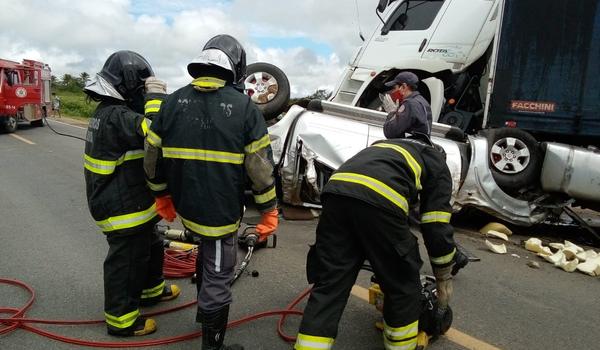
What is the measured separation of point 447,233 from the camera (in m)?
2.65

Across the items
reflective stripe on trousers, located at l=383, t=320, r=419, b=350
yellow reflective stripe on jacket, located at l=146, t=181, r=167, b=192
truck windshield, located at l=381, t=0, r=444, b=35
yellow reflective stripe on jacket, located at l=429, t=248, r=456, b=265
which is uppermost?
truck windshield, located at l=381, t=0, r=444, b=35

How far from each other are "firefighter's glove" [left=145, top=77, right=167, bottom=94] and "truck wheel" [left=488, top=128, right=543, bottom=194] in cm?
431

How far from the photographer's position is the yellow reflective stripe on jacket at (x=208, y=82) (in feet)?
8.32

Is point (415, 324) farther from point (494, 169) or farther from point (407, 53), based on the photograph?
point (407, 53)

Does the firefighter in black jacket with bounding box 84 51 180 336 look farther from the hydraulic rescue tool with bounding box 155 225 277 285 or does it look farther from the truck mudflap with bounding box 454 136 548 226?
the truck mudflap with bounding box 454 136 548 226

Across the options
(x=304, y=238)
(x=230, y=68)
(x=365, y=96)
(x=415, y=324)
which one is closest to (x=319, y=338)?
(x=415, y=324)

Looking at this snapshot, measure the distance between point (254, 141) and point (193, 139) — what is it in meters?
0.30

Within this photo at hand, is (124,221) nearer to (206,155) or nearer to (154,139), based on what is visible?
(154,139)

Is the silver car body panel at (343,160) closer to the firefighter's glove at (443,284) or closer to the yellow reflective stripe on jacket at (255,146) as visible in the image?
the firefighter's glove at (443,284)

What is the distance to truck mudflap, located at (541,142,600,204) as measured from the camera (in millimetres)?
5539

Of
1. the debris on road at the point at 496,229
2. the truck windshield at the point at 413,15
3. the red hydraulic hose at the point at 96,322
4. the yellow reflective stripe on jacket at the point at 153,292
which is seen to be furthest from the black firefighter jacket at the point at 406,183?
the truck windshield at the point at 413,15

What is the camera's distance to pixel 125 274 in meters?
2.92

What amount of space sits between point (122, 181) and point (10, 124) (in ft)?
47.1

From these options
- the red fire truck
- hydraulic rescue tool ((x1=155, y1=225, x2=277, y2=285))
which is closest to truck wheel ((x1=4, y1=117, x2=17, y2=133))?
the red fire truck
